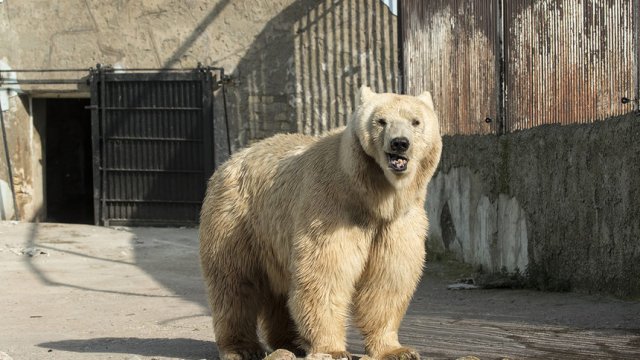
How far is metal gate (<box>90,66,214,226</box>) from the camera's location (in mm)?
17219

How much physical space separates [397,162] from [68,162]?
16.9 m

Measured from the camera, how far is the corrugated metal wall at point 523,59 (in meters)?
8.51

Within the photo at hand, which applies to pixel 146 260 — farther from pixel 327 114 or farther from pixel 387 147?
pixel 387 147

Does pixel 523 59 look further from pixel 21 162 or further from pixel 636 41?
pixel 21 162

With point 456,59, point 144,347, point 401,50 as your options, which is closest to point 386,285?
point 144,347

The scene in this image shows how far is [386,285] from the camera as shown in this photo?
6098 millimetres

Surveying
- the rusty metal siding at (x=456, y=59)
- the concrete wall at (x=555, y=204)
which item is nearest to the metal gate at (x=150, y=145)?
the rusty metal siding at (x=456, y=59)

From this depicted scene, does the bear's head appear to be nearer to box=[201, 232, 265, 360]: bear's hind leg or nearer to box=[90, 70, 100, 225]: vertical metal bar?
box=[201, 232, 265, 360]: bear's hind leg

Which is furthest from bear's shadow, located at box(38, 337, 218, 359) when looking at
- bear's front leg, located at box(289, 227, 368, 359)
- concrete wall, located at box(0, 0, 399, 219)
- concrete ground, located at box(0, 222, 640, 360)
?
concrete wall, located at box(0, 0, 399, 219)

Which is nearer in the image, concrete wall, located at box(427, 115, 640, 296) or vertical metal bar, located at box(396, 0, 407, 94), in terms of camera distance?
concrete wall, located at box(427, 115, 640, 296)

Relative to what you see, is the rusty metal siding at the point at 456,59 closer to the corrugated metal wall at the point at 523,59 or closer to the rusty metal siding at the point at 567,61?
the corrugated metal wall at the point at 523,59

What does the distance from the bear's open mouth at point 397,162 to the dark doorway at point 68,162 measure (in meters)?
15.7

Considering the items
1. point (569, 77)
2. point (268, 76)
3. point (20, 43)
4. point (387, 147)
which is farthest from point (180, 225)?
point (387, 147)

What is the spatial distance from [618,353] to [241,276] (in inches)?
88.7
